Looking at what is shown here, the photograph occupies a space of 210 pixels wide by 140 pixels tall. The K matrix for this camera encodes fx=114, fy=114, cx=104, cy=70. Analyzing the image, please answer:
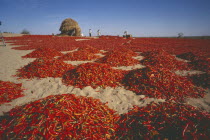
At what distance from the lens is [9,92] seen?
466 cm

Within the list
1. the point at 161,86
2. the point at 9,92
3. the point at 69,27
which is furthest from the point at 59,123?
the point at 69,27

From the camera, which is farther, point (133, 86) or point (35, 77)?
point (35, 77)

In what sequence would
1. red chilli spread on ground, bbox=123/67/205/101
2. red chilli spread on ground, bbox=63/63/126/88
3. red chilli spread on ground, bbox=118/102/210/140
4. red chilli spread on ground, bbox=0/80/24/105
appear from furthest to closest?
red chilli spread on ground, bbox=63/63/126/88 → red chilli spread on ground, bbox=123/67/205/101 → red chilli spread on ground, bbox=0/80/24/105 → red chilli spread on ground, bbox=118/102/210/140

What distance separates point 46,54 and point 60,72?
17.6 ft

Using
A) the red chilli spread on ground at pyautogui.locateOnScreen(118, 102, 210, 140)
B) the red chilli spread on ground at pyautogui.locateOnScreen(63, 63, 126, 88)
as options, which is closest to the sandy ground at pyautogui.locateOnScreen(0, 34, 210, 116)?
the red chilli spread on ground at pyautogui.locateOnScreen(63, 63, 126, 88)

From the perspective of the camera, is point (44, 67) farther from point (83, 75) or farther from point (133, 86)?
point (133, 86)

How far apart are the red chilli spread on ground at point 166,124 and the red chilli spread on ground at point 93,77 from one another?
2311 millimetres

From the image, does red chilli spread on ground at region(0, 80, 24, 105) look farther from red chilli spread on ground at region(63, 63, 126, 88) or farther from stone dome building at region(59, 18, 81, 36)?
stone dome building at region(59, 18, 81, 36)

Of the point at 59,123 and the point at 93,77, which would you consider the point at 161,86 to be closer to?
the point at 93,77


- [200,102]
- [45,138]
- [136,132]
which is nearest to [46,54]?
[45,138]

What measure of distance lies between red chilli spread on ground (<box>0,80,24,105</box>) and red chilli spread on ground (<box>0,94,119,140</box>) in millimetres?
1780

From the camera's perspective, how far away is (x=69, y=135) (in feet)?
8.63

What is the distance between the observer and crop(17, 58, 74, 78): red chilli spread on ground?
6469mm

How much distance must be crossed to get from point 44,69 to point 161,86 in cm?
630
